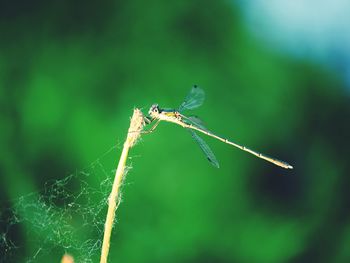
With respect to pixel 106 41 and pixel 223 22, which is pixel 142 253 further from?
pixel 223 22

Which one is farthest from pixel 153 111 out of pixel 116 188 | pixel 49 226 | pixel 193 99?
pixel 49 226

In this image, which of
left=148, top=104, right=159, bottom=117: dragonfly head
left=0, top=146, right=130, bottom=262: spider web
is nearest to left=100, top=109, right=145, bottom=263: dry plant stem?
left=148, top=104, right=159, bottom=117: dragonfly head

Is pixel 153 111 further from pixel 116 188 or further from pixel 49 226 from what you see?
pixel 49 226

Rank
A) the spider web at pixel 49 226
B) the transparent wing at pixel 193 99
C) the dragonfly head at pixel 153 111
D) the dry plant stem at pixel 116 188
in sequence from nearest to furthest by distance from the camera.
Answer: the dry plant stem at pixel 116 188 → the dragonfly head at pixel 153 111 → the transparent wing at pixel 193 99 → the spider web at pixel 49 226

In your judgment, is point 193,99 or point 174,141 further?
point 174,141

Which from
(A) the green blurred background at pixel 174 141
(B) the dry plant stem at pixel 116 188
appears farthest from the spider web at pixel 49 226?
(B) the dry plant stem at pixel 116 188

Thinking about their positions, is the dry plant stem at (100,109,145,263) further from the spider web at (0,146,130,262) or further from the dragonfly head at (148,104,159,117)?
the spider web at (0,146,130,262)

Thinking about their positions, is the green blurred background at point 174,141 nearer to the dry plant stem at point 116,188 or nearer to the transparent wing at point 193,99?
the transparent wing at point 193,99

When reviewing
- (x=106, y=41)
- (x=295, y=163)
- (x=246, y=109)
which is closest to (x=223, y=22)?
(x=246, y=109)
